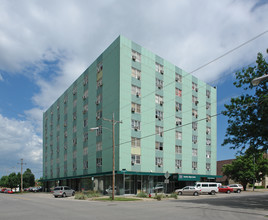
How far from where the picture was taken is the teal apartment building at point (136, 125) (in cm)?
4097

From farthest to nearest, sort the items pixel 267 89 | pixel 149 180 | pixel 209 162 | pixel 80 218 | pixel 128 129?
1. pixel 209 162
2. pixel 149 180
3. pixel 128 129
4. pixel 267 89
5. pixel 80 218

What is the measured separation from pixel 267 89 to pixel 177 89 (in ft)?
86.1

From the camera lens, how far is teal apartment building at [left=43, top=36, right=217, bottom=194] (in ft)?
134

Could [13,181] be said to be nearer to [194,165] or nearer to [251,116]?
[194,165]

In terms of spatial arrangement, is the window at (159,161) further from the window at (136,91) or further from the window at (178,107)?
the window at (136,91)

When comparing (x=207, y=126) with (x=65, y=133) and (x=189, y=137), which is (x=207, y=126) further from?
(x=65, y=133)

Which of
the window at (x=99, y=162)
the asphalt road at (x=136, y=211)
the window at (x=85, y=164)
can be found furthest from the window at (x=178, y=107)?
the asphalt road at (x=136, y=211)

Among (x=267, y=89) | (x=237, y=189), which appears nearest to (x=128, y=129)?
(x=267, y=89)

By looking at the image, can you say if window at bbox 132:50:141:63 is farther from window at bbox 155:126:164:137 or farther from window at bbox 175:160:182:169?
window at bbox 175:160:182:169

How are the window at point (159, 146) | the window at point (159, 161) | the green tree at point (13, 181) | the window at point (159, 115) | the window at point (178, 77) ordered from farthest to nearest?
the green tree at point (13, 181) → the window at point (178, 77) → the window at point (159, 115) → the window at point (159, 146) → the window at point (159, 161)

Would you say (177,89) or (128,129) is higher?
(177,89)

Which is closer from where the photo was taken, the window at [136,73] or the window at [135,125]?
the window at [135,125]

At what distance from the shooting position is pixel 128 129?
40.7 m

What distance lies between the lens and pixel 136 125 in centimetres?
4228
